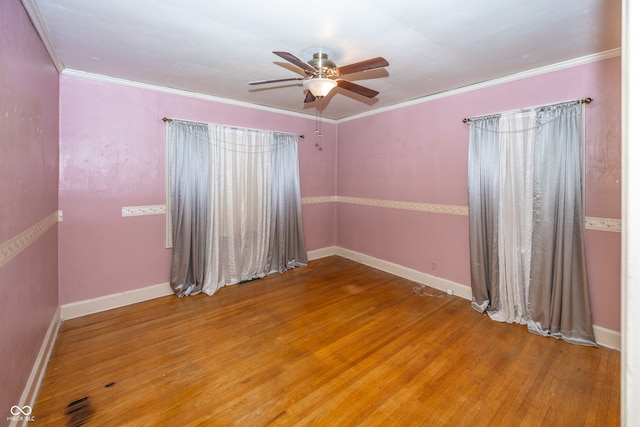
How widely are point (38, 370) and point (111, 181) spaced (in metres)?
1.85

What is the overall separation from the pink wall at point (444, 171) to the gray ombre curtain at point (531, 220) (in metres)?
0.13

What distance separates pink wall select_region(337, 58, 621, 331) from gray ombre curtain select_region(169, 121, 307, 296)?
1098mm

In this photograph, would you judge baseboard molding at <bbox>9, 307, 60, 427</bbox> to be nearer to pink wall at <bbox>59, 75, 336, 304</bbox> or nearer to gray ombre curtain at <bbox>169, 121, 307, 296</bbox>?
pink wall at <bbox>59, 75, 336, 304</bbox>

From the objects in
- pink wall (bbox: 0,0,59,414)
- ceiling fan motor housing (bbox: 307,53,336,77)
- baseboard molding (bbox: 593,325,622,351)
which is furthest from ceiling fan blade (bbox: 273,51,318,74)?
baseboard molding (bbox: 593,325,622,351)

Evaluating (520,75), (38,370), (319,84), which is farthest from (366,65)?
(38,370)

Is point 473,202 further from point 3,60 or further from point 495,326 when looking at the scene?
point 3,60

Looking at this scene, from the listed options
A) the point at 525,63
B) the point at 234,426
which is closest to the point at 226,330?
the point at 234,426

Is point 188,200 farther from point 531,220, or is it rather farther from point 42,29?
point 531,220

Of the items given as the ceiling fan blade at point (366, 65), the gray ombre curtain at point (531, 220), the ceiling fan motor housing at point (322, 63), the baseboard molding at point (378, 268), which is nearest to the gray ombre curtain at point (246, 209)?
the baseboard molding at point (378, 268)

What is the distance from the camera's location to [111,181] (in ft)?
10.00

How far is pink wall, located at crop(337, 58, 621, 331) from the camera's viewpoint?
235 cm

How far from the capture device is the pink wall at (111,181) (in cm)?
283

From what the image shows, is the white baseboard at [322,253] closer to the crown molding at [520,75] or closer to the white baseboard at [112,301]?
the white baseboard at [112,301]

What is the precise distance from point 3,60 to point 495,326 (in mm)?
4130
